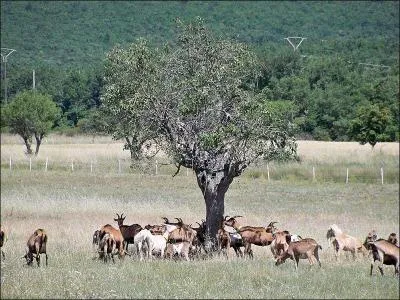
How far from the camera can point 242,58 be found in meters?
23.2

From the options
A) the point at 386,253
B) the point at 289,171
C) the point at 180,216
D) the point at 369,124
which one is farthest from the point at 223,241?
the point at 369,124

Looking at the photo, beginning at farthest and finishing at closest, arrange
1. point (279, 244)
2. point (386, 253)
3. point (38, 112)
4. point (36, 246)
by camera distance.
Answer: point (38, 112), point (279, 244), point (36, 246), point (386, 253)

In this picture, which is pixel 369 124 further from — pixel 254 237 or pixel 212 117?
pixel 254 237

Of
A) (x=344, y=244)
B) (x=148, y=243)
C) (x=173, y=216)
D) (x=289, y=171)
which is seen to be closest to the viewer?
(x=148, y=243)

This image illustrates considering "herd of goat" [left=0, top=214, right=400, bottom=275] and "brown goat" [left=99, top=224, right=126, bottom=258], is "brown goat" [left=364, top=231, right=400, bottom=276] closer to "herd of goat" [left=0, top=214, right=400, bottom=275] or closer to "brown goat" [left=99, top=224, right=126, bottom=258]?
"herd of goat" [left=0, top=214, right=400, bottom=275]

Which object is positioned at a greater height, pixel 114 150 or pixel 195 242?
pixel 114 150

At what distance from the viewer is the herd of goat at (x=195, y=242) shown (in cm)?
1944

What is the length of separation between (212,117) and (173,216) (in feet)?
37.0

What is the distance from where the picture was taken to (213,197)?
22.7 m

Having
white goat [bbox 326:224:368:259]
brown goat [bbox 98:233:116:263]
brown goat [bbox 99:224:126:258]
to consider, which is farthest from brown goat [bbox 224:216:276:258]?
brown goat [bbox 98:233:116:263]

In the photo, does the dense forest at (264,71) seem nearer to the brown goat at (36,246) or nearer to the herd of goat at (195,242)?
the herd of goat at (195,242)

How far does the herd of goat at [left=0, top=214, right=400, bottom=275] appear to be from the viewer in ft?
63.8

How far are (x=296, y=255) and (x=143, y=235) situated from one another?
3858 mm

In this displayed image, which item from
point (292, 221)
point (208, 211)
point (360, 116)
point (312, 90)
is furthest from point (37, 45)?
point (208, 211)
